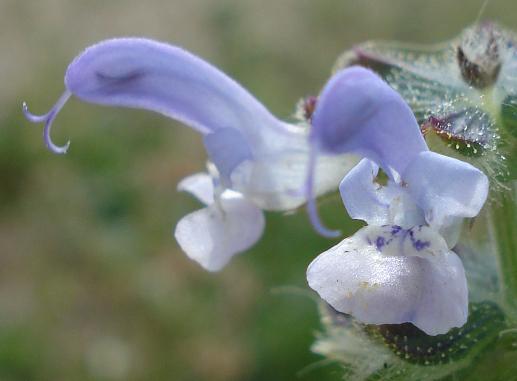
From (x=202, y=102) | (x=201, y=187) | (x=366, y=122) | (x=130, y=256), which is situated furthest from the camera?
(x=130, y=256)

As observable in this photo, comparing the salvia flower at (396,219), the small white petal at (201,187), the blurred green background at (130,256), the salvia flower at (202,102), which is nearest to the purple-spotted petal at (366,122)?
the salvia flower at (396,219)

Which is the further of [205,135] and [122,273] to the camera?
Answer: [122,273]

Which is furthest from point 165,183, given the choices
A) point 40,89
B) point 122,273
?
point 40,89

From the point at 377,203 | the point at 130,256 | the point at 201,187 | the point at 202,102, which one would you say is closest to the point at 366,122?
the point at 377,203

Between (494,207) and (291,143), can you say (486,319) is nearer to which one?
(494,207)

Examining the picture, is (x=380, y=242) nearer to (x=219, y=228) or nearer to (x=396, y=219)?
(x=396, y=219)
